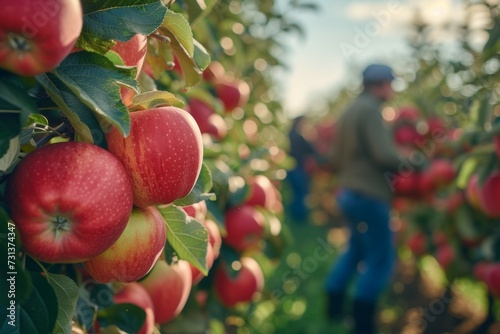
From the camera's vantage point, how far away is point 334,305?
378 cm

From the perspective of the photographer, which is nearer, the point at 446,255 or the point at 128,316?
the point at 128,316

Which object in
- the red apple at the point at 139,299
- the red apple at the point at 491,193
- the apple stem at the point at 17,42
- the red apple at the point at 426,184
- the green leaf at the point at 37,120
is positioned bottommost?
the red apple at the point at 426,184

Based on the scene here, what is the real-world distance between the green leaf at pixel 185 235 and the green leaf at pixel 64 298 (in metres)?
0.22

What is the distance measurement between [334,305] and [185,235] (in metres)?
2.93

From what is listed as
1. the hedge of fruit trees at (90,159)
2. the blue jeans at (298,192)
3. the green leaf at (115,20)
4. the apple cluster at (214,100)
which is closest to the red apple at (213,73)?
the apple cluster at (214,100)

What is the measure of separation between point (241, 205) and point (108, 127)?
111cm

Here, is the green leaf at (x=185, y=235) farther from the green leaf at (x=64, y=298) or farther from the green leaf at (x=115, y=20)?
the green leaf at (x=115, y=20)

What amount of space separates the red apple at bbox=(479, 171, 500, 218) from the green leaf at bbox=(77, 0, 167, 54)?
6.11 ft

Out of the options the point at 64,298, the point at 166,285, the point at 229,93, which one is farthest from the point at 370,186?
the point at 64,298

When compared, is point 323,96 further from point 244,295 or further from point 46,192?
point 46,192

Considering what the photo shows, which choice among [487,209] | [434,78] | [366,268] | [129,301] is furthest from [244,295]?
[434,78]

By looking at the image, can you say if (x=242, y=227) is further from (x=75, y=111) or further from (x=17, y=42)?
(x=17, y=42)

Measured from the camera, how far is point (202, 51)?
3.60ft

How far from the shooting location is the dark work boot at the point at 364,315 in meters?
3.43
